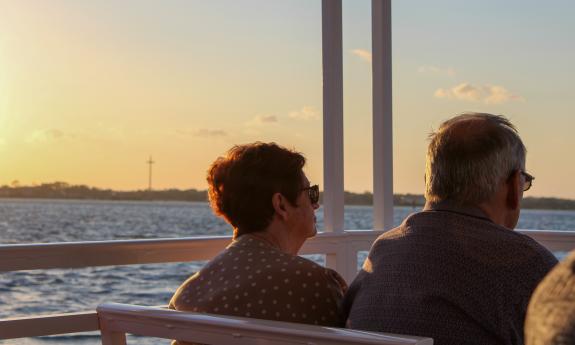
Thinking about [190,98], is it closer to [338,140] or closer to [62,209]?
[62,209]

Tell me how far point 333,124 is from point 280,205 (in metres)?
1.01

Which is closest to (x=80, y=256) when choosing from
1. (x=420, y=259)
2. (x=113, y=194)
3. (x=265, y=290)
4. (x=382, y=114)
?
(x=265, y=290)

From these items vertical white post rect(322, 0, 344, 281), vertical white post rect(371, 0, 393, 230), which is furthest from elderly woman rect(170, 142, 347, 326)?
vertical white post rect(371, 0, 393, 230)

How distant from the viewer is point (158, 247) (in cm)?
247

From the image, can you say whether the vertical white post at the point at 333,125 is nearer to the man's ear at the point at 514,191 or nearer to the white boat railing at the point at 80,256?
the white boat railing at the point at 80,256

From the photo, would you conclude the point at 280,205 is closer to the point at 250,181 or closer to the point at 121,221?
the point at 250,181

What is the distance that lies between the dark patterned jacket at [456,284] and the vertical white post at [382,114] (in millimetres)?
1494

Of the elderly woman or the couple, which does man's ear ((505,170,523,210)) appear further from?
the elderly woman

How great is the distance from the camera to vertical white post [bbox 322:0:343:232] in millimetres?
3045

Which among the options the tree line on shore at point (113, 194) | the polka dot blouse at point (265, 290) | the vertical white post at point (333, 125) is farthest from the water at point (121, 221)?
the polka dot blouse at point (265, 290)

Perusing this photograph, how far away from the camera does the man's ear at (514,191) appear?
1835mm

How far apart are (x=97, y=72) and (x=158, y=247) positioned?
34.4 m

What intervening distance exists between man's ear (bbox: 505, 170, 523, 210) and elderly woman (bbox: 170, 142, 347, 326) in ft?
1.26

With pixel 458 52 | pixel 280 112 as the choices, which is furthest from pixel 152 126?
pixel 458 52
